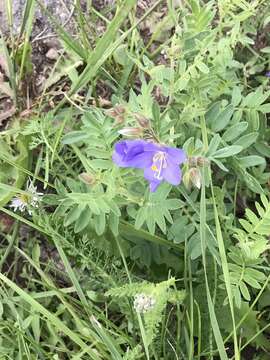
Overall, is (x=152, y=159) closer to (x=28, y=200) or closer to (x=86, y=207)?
(x=86, y=207)

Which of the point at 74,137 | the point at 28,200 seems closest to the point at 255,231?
the point at 74,137

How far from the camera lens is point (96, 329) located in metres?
1.92

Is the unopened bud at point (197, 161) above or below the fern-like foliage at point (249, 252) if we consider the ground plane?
above

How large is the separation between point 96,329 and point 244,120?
720 millimetres

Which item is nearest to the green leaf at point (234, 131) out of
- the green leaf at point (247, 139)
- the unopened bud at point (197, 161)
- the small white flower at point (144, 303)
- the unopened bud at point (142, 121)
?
the green leaf at point (247, 139)

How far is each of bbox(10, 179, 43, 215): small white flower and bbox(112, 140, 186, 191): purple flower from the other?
41 cm

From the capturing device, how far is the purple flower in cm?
162

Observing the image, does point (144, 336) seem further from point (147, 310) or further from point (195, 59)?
point (195, 59)

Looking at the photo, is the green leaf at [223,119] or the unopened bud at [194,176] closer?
the unopened bud at [194,176]

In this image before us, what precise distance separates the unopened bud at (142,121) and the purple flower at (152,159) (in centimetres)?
4

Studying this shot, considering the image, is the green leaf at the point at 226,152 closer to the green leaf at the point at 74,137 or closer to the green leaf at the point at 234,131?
the green leaf at the point at 234,131

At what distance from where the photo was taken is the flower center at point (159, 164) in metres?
1.65

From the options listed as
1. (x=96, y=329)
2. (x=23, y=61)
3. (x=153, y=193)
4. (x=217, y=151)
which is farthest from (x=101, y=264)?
(x=23, y=61)

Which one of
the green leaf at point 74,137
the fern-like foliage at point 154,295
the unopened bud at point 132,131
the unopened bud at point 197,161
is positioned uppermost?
the unopened bud at point 132,131
